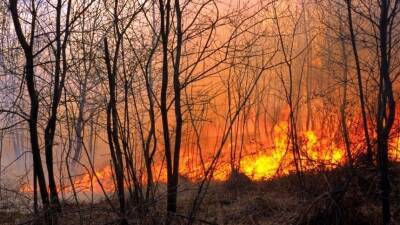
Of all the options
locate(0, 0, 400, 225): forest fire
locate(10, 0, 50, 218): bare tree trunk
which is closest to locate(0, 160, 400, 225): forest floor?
locate(0, 0, 400, 225): forest fire

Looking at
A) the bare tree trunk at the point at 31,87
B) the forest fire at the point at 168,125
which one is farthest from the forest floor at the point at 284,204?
the bare tree trunk at the point at 31,87

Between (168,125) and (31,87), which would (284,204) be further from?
(31,87)

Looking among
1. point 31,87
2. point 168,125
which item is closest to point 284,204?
point 168,125

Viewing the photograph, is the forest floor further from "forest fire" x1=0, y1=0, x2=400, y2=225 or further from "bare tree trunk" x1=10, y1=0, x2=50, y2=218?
"bare tree trunk" x1=10, y1=0, x2=50, y2=218

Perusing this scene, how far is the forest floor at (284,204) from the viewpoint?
246 inches

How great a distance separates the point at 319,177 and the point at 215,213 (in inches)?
91.6

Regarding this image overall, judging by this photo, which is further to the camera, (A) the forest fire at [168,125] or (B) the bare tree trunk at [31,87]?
(B) the bare tree trunk at [31,87]

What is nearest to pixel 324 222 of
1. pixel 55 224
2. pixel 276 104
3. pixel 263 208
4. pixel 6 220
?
pixel 263 208

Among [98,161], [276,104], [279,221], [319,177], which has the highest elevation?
[276,104]

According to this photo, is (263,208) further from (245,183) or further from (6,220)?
(6,220)

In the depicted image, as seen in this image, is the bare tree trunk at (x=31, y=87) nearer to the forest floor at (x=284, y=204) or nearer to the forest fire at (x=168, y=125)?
the forest fire at (x=168, y=125)

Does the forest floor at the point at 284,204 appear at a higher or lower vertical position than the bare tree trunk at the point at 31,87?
lower

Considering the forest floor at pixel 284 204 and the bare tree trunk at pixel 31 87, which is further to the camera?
the bare tree trunk at pixel 31 87

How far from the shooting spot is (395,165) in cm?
1025
